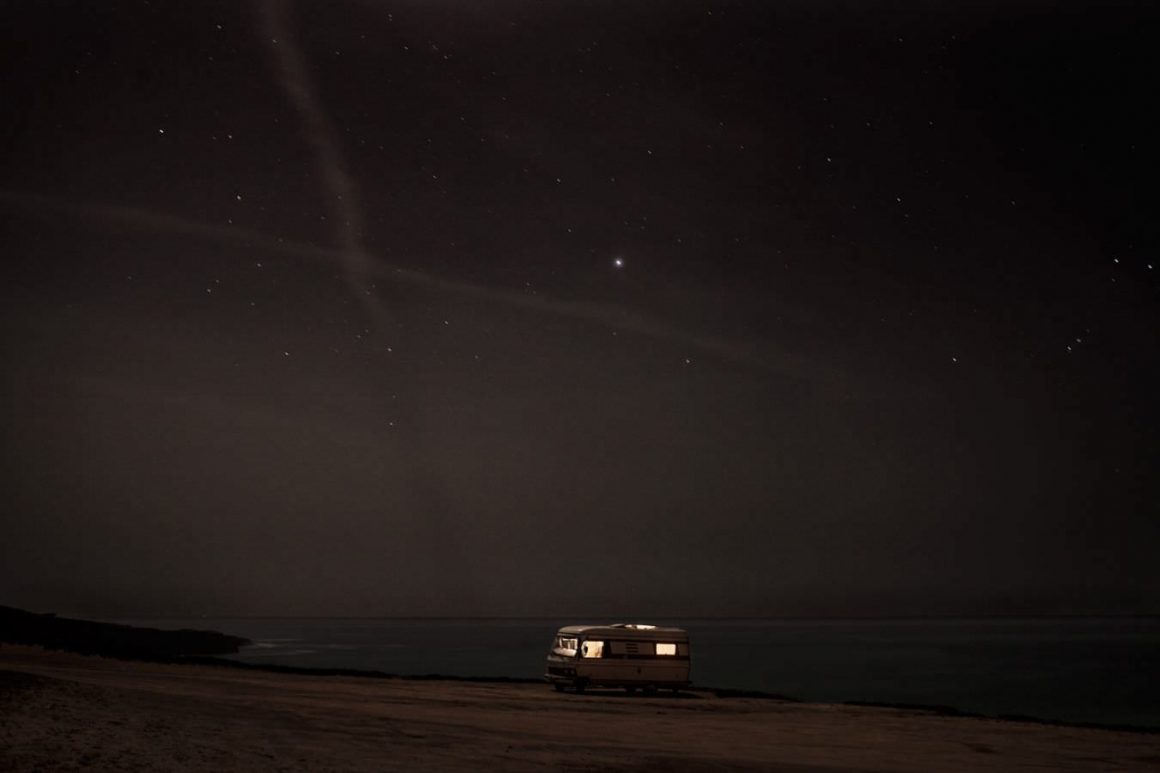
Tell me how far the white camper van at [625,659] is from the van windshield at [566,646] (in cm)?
4

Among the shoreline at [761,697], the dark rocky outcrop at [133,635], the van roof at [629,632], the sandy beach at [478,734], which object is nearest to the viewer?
the sandy beach at [478,734]

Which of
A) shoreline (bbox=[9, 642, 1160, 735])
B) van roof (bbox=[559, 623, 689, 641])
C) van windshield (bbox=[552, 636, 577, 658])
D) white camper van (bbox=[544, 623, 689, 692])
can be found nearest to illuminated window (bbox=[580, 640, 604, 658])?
white camper van (bbox=[544, 623, 689, 692])

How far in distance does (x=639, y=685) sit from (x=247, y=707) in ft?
46.3

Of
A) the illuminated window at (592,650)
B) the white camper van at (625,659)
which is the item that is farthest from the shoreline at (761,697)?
the illuminated window at (592,650)

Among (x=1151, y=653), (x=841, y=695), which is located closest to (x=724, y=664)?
(x=841, y=695)

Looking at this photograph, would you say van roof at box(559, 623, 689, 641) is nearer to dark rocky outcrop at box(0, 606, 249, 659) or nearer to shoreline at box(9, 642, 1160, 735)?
shoreline at box(9, 642, 1160, 735)

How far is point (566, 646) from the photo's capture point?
3569 cm

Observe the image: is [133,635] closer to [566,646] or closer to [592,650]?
[566,646]

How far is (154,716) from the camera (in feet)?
63.4

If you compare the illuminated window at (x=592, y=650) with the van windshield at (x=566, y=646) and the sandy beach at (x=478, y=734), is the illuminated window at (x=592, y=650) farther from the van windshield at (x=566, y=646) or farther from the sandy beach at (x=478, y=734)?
the sandy beach at (x=478, y=734)

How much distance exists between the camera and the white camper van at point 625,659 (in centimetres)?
3422

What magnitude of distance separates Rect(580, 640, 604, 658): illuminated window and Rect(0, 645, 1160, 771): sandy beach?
55.0 inches

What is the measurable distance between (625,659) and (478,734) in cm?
1395

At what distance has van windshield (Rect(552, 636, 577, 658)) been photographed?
35094 mm
